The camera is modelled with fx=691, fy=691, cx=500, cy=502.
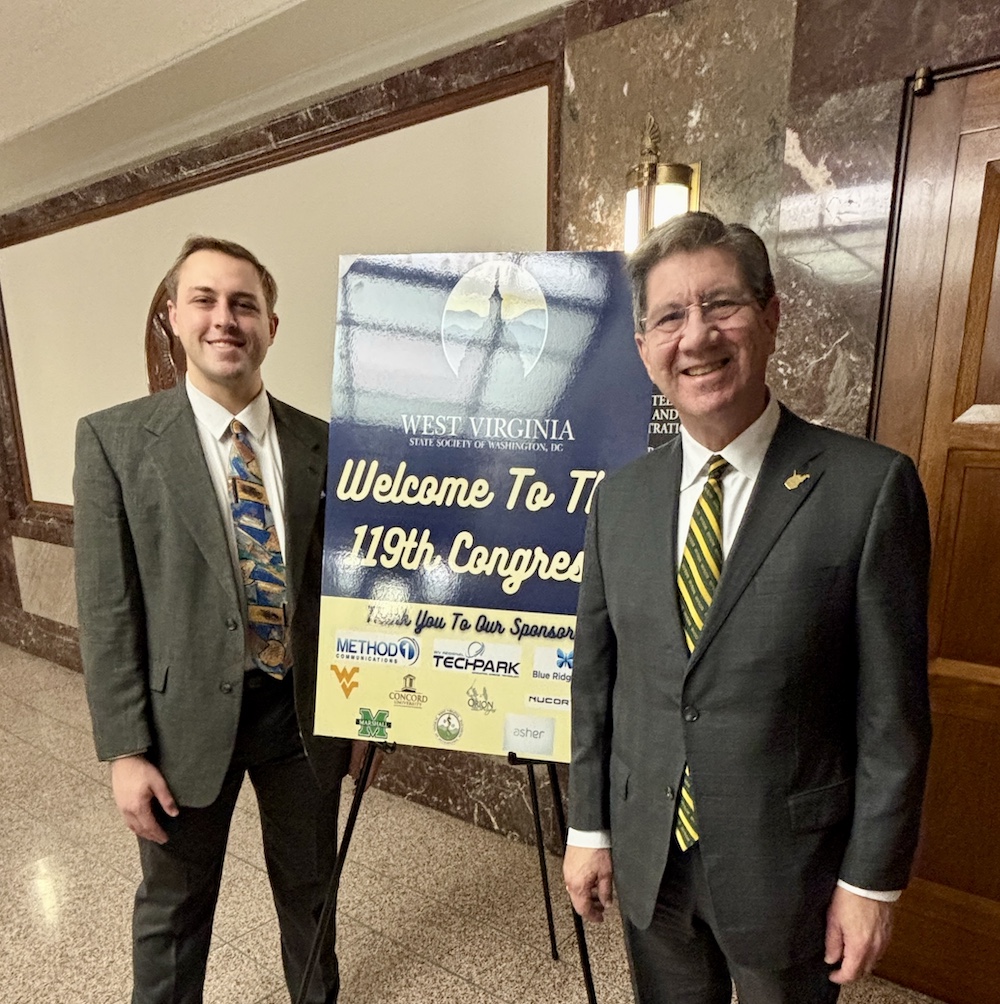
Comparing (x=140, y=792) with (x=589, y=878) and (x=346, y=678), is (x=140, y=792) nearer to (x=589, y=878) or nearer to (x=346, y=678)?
(x=346, y=678)

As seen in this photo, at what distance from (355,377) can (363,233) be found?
148cm

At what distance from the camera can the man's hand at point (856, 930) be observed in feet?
3.17

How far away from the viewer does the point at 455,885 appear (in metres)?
2.36

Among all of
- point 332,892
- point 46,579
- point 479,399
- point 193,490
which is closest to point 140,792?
point 332,892

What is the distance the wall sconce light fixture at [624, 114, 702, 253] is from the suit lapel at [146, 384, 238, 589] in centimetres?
122

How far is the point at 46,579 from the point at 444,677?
4.11 meters

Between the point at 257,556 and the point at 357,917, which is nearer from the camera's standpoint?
the point at 257,556

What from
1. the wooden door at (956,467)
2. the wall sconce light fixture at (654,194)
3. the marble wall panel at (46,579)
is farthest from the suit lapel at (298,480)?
the marble wall panel at (46,579)

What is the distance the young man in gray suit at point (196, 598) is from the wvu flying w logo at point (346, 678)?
0.23ft

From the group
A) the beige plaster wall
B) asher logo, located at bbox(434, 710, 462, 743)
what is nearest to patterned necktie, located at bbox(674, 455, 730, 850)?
asher logo, located at bbox(434, 710, 462, 743)

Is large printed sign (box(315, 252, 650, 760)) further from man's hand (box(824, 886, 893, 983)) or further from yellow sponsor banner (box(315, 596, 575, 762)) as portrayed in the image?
man's hand (box(824, 886, 893, 983))

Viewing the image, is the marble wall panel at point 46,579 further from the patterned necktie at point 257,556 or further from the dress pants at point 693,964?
the dress pants at point 693,964

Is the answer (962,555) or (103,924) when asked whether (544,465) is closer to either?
(962,555)

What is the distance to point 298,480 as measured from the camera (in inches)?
60.7
